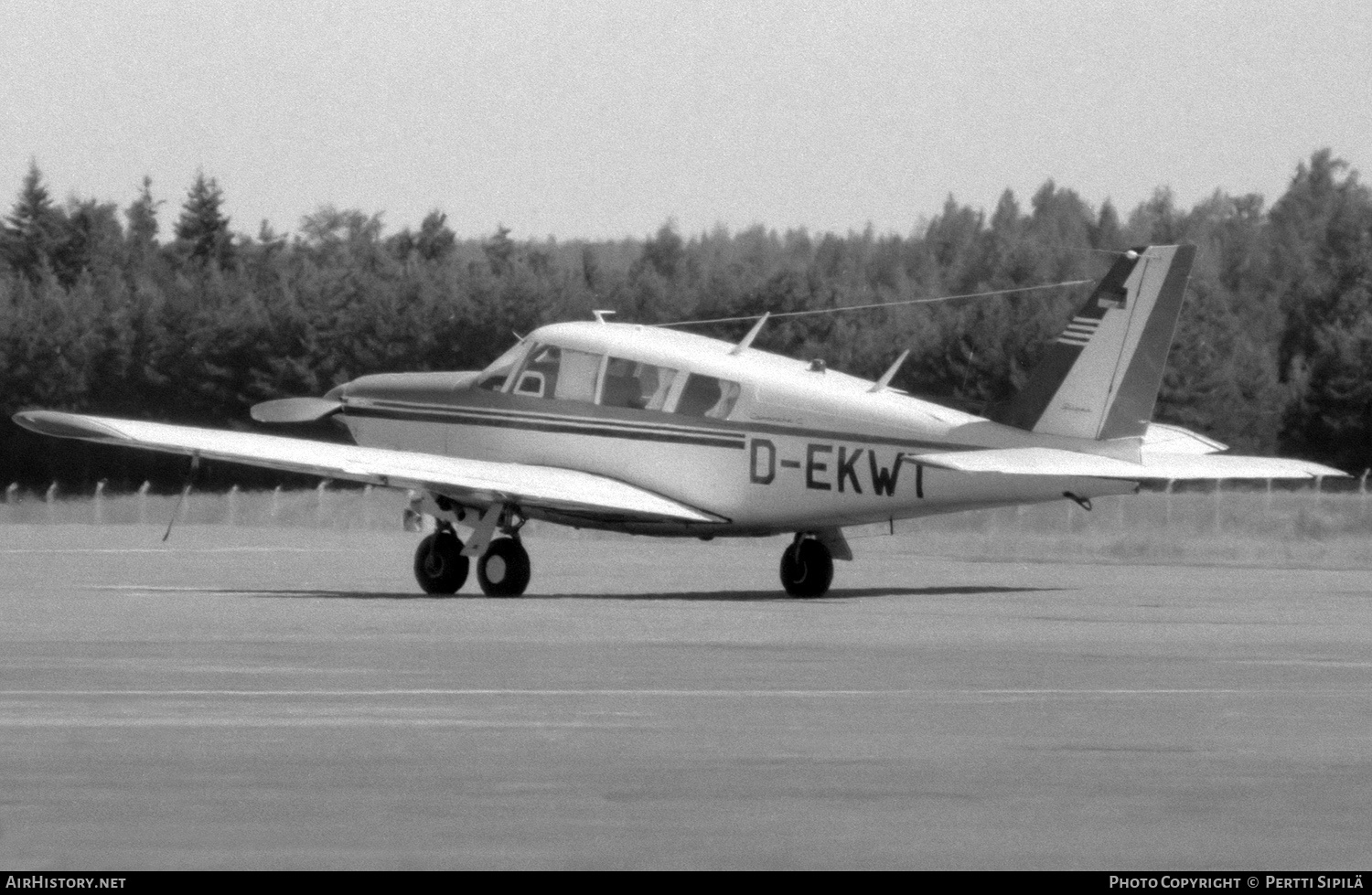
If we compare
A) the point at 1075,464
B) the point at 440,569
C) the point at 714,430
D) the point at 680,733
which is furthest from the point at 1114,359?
the point at 680,733

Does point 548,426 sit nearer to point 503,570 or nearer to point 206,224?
point 503,570

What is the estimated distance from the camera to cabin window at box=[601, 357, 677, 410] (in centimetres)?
2456

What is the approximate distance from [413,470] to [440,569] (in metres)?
1.14

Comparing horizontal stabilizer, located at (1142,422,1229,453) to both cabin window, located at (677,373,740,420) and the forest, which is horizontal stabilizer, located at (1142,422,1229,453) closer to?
cabin window, located at (677,373,740,420)

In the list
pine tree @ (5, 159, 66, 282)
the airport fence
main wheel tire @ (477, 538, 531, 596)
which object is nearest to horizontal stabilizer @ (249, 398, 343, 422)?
the airport fence

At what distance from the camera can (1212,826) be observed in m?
9.03

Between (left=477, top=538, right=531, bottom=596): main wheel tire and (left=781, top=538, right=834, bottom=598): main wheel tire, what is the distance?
2.41 m

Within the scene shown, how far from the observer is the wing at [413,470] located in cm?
2306

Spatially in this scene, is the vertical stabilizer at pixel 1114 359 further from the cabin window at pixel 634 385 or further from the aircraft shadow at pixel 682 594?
the cabin window at pixel 634 385

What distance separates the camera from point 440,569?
24219mm

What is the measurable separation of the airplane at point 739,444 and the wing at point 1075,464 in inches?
1.1

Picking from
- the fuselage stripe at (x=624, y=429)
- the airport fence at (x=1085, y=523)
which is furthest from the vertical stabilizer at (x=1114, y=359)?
the airport fence at (x=1085, y=523)
